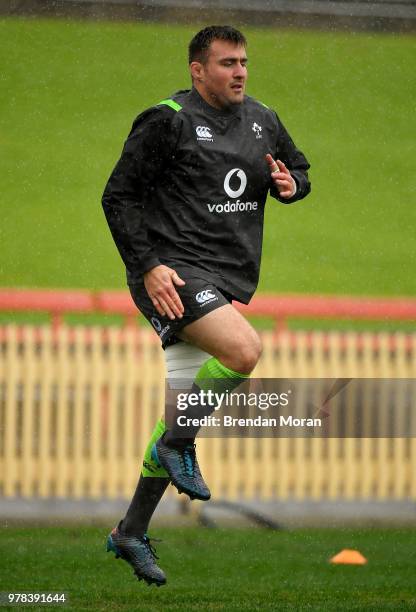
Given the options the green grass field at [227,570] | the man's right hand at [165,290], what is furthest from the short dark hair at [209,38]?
the green grass field at [227,570]

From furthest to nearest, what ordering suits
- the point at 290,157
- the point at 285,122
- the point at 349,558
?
1. the point at 285,122
2. the point at 349,558
3. the point at 290,157

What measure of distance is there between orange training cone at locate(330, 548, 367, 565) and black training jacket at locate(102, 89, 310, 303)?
2676 millimetres

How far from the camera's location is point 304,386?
7574 millimetres

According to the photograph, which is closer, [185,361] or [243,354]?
[243,354]

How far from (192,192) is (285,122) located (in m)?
3.51

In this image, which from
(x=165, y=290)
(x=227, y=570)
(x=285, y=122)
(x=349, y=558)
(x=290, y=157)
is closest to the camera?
(x=165, y=290)

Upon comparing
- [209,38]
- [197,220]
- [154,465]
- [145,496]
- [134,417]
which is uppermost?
[209,38]

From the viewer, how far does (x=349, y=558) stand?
693cm

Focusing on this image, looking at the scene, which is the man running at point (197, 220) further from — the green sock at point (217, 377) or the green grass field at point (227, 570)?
the green grass field at point (227, 570)

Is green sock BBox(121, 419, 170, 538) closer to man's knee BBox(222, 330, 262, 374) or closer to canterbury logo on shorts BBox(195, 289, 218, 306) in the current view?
man's knee BBox(222, 330, 262, 374)

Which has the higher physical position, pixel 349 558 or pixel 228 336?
pixel 228 336

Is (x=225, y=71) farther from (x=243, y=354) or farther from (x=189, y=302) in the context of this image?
(x=243, y=354)

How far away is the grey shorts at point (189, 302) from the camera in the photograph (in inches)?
175

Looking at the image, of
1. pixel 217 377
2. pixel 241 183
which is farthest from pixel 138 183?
pixel 217 377
